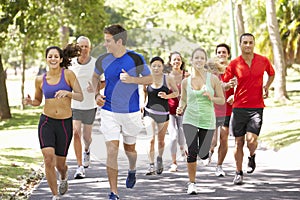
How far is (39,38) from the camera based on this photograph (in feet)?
104

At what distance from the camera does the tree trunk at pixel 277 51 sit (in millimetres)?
25609

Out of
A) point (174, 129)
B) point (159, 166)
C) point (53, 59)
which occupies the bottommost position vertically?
point (159, 166)

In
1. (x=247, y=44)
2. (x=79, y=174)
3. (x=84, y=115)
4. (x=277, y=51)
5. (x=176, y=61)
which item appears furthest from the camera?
(x=277, y=51)

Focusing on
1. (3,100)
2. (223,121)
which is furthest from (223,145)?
(3,100)

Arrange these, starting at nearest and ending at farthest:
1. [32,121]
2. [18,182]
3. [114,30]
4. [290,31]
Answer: [114,30], [18,182], [32,121], [290,31]

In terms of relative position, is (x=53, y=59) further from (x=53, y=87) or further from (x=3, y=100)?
(x=3, y=100)

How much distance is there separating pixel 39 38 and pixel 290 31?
37.8 feet

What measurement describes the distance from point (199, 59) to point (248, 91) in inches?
36.9

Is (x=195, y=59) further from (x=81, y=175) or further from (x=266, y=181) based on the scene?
(x=81, y=175)

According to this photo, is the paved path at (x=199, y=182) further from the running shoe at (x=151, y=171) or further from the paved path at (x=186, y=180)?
the running shoe at (x=151, y=171)

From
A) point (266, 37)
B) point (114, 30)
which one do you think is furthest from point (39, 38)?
point (114, 30)

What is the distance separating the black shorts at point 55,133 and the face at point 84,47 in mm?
2371

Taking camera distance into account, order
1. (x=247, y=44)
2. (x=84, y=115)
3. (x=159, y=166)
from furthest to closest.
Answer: (x=84, y=115)
(x=159, y=166)
(x=247, y=44)

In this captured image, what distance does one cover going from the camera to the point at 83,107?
11.1 meters
